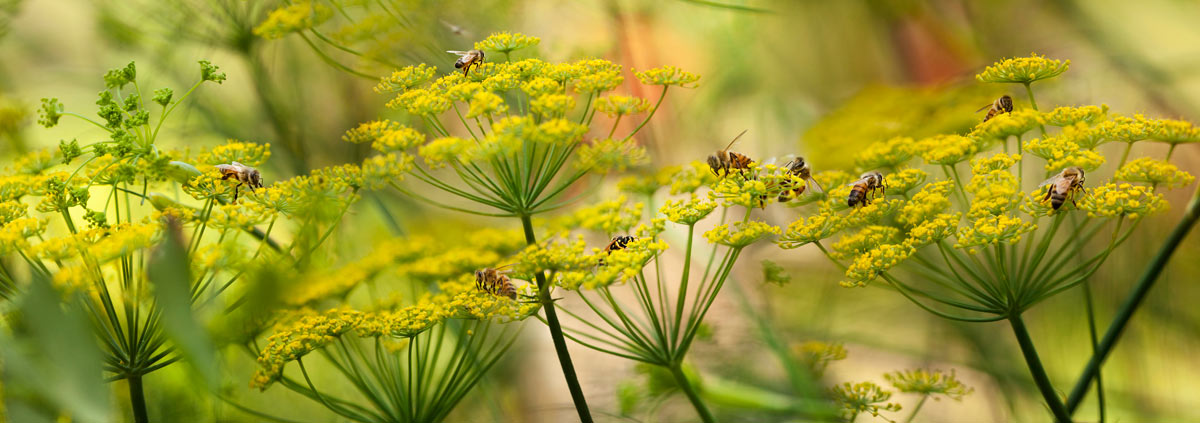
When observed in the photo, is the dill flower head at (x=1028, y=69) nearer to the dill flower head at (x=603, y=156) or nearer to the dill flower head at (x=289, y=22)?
the dill flower head at (x=603, y=156)

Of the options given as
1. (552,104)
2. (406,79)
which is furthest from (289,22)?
(552,104)

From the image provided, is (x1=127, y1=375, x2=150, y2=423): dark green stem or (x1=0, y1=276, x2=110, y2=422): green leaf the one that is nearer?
(x1=0, y1=276, x2=110, y2=422): green leaf

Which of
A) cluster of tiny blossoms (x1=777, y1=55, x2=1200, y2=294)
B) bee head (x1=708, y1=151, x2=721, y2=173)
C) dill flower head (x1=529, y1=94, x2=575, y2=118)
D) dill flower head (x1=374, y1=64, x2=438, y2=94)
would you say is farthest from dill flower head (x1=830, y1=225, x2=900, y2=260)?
dill flower head (x1=374, y1=64, x2=438, y2=94)

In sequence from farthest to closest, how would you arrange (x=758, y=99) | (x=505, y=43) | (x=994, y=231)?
(x=758, y=99)
(x=505, y=43)
(x=994, y=231)

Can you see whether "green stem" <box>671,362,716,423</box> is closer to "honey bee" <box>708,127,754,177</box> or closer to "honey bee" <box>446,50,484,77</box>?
"honey bee" <box>708,127,754,177</box>

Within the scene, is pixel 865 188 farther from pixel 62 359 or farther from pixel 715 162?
pixel 62 359

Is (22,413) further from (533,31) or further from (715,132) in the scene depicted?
(715,132)

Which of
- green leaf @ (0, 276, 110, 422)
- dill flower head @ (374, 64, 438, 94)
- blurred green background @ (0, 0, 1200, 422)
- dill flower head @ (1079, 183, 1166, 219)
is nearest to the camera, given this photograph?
green leaf @ (0, 276, 110, 422)
